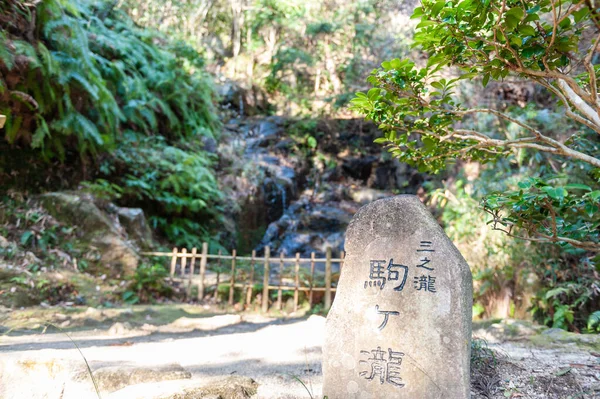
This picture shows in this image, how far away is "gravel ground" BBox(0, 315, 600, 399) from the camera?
2996 millimetres

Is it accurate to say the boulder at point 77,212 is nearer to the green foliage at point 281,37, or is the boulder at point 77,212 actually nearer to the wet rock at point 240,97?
the green foliage at point 281,37

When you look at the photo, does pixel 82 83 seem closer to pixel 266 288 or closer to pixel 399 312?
pixel 266 288

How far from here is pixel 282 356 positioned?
165 inches

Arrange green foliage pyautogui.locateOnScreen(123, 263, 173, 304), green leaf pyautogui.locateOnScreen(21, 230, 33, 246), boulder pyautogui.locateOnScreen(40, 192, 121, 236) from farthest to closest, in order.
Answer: boulder pyautogui.locateOnScreen(40, 192, 121, 236), green foliage pyautogui.locateOnScreen(123, 263, 173, 304), green leaf pyautogui.locateOnScreen(21, 230, 33, 246)

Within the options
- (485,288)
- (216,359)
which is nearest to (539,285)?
(485,288)

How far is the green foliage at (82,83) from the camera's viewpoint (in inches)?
260

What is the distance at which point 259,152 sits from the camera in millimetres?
15805

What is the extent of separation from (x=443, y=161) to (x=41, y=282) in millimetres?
5796

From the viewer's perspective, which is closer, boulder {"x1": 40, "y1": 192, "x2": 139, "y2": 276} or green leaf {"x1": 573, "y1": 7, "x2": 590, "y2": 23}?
green leaf {"x1": 573, "y1": 7, "x2": 590, "y2": 23}

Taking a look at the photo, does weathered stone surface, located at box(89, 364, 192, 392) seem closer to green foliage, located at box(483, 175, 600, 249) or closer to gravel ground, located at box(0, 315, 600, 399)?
gravel ground, located at box(0, 315, 600, 399)

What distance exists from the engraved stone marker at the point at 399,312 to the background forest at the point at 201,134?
1.87 feet

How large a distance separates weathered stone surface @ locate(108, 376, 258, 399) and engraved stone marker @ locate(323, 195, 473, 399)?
2.02 feet

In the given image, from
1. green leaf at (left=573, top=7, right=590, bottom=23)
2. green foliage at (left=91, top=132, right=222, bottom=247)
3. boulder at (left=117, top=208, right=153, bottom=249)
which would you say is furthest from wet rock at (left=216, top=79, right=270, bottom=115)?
green leaf at (left=573, top=7, right=590, bottom=23)

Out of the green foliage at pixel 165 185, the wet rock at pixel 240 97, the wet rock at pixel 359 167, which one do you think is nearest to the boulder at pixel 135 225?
the green foliage at pixel 165 185
